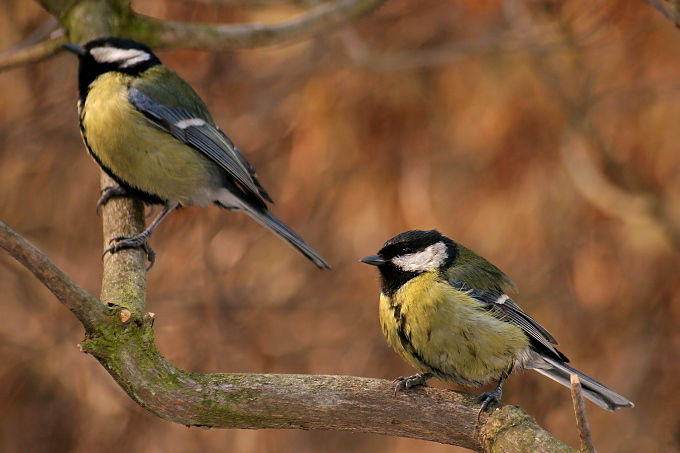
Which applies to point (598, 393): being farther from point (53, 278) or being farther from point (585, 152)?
point (585, 152)

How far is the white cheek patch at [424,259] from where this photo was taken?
2.96 metres

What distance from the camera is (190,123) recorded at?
356cm

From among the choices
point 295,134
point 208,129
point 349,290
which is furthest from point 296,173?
point 208,129

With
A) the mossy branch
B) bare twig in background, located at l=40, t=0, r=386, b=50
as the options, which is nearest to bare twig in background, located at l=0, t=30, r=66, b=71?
bare twig in background, located at l=40, t=0, r=386, b=50

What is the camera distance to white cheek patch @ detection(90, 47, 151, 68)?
10.8 ft

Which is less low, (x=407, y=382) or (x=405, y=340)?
(x=405, y=340)

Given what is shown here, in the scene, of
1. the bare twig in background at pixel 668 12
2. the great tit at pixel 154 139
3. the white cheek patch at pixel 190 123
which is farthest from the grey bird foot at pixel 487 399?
the white cheek patch at pixel 190 123

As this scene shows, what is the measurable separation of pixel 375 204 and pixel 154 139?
8.66ft

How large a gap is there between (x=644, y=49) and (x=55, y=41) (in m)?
4.18

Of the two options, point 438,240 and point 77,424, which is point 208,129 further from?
point 77,424

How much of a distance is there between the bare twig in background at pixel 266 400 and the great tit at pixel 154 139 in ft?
3.16

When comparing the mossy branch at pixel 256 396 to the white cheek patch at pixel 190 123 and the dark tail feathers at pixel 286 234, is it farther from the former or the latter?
the white cheek patch at pixel 190 123

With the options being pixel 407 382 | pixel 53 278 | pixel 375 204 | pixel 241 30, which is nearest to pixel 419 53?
pixel 375 204

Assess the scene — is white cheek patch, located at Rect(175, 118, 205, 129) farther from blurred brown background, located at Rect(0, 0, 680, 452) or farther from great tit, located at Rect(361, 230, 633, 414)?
blurred brown background, located at Rect(0, 0, 680, 452)
